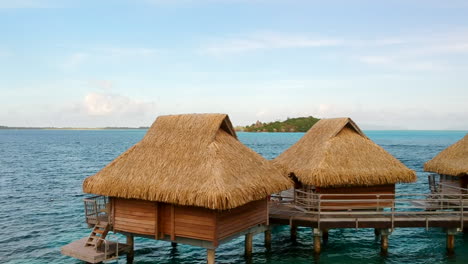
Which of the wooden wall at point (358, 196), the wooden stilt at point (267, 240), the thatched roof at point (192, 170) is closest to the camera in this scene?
the thatched roof at point (192, 170)

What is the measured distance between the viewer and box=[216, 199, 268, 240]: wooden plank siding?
18.7 metres

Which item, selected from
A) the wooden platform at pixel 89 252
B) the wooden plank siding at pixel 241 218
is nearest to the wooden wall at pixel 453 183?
the wooden plank siding at pixel 241 218

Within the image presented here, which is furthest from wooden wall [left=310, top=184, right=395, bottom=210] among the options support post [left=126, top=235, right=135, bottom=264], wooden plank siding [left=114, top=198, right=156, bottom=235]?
support post [left=126, top=235, right=135, bottom=264]

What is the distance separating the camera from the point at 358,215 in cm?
2280

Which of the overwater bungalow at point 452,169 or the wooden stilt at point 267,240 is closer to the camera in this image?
the wooden stilt at point 267,240

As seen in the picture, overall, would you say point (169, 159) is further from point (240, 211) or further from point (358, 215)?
point (358, 215)

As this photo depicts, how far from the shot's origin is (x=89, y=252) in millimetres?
20453

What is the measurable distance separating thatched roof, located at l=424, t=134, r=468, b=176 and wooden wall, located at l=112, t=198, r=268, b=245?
13592 millimetres

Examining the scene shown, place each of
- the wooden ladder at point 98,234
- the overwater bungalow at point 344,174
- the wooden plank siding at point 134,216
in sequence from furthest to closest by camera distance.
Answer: the overwater bungalow at point 344,174 < the wooden ladder at point 98,234 < the wooden plank siding at point 134,216

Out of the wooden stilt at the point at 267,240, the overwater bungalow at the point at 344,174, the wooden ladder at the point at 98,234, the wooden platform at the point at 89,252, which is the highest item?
the overwater bungalow at the point at 344,174

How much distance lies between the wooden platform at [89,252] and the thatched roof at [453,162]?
1993cm

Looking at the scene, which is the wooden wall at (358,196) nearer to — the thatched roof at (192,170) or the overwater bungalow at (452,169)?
the thatched roof at (192,170)

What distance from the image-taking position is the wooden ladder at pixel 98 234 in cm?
2102

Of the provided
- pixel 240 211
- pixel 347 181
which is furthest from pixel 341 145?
pixel 240 211
